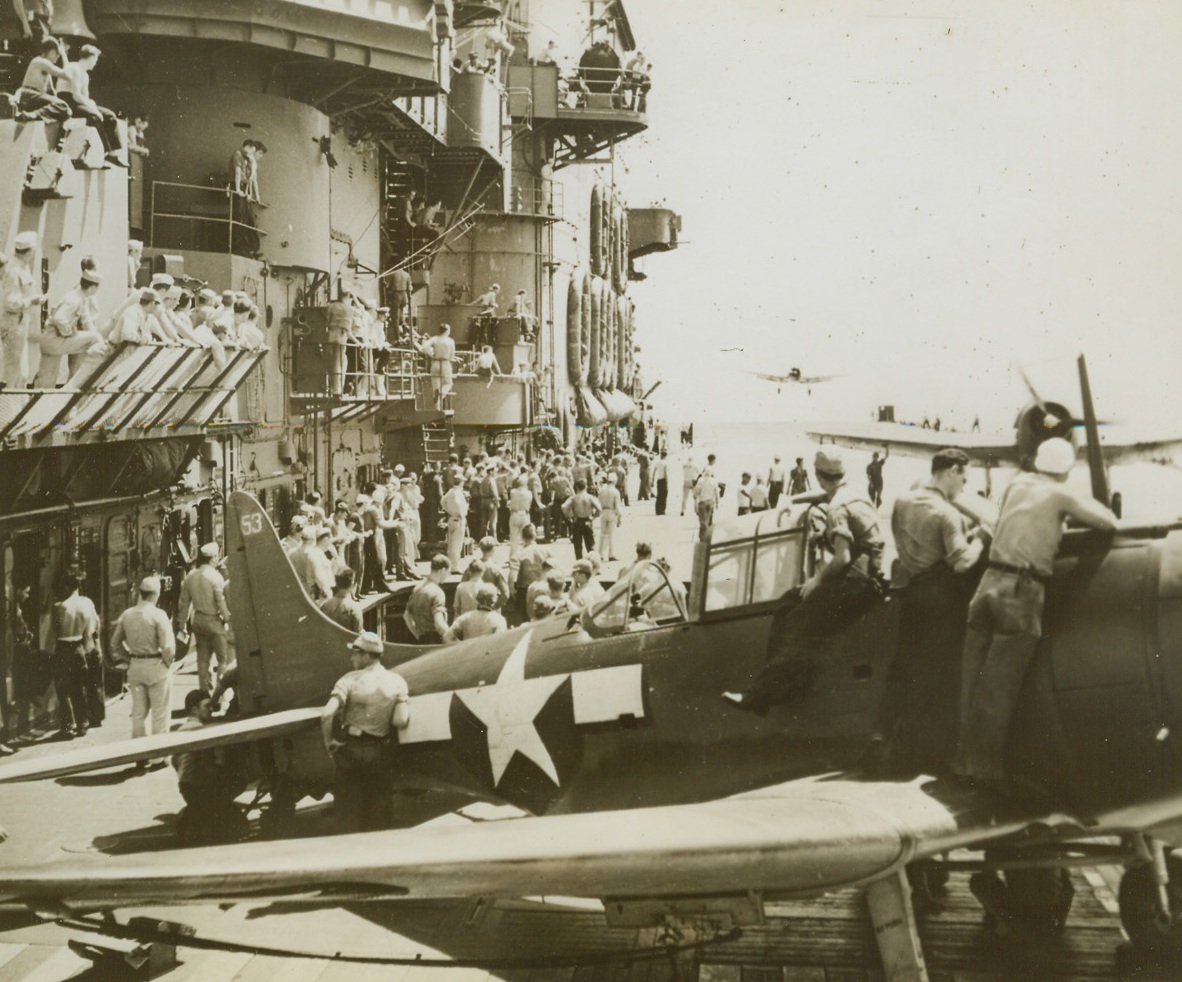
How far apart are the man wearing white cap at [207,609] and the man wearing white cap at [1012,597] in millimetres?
6967

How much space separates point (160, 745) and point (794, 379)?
21.2ft

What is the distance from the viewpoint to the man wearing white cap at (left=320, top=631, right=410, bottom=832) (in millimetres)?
6617

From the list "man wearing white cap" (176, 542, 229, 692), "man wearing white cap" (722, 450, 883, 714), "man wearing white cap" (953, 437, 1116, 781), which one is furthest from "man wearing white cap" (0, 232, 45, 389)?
"man wearing white cap" (953, 437, 1116, 781)

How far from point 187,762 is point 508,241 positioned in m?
22.4

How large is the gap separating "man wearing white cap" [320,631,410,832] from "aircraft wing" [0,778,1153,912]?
2.03m

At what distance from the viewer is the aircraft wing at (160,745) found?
5.98 metres

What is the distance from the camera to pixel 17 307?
324 inches

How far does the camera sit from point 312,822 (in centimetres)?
746

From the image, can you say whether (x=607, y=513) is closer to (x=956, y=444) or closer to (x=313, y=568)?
(x=313, y=568)

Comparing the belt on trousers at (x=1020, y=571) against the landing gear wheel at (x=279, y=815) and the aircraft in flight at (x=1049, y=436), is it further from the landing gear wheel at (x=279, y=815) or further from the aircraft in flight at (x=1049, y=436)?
the landing gear wheel at (x=279, y=815)

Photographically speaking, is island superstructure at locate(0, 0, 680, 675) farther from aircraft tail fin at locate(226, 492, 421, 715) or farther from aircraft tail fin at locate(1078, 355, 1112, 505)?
aircraft tail fin at locate(1078, 355, 1112, 505)

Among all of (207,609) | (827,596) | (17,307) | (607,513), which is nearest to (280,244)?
(607,513)

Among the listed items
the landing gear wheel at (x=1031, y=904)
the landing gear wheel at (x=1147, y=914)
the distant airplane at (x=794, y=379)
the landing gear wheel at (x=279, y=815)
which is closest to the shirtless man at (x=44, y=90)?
the landing gear wheel at (x=279, y=815)

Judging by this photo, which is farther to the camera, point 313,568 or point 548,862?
point 313,568
